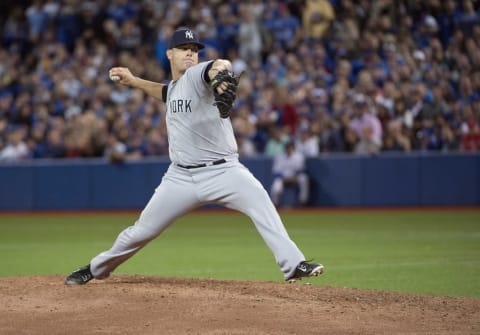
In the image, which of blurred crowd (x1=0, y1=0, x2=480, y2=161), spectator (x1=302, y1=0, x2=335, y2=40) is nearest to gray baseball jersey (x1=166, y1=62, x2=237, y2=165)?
blurred crowd (x1=0, y1=0, x2=480, y2=161)

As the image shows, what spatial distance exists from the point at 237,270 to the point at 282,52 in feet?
37.3

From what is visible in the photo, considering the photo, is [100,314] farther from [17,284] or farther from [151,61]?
[151,61]

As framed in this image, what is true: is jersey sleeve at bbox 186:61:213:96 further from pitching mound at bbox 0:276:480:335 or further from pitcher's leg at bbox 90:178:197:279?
pitching mound at bbox 0:276:480:335

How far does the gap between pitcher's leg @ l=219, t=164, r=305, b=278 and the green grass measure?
182 centimetres

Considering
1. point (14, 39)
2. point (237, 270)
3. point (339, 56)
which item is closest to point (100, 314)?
point (237, 270)

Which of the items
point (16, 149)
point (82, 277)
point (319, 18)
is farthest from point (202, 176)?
point (16, 149)

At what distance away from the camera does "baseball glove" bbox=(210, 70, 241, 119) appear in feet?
19.9

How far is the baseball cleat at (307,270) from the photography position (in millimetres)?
6332

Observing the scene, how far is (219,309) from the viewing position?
6.22 metres

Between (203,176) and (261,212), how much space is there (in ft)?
1.73

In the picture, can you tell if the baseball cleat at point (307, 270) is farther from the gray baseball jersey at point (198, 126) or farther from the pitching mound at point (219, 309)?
the gray baseball jersey at point (198, 126)

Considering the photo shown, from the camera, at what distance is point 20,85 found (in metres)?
22.6

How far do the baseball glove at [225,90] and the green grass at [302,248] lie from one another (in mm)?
2740

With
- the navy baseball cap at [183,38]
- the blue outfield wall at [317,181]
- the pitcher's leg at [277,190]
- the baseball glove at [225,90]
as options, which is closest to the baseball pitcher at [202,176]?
the navy baseball cap at [183,38]
